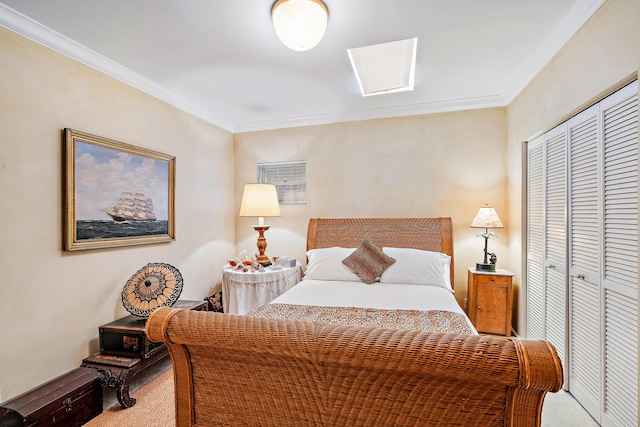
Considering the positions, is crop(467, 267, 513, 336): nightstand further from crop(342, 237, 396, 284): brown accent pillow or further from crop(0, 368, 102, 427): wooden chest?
crop(0, 368, 102, 427): wooden chest

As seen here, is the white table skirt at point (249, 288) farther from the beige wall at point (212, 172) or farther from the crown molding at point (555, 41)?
the crown molding at point (555, 41)

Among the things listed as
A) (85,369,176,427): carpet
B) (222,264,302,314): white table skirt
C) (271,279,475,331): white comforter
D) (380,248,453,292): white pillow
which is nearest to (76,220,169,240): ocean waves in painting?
(222,264,302,314): white table skirt

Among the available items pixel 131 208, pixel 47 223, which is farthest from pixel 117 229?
pixel 47 223

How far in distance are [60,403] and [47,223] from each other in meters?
1.19

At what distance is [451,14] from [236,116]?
112 inches

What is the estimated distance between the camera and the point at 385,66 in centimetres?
274

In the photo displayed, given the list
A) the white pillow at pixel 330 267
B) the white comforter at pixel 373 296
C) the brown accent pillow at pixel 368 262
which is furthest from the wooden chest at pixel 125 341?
the brown accent pillow at pixel 368 262

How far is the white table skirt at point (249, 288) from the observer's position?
3.21 metres

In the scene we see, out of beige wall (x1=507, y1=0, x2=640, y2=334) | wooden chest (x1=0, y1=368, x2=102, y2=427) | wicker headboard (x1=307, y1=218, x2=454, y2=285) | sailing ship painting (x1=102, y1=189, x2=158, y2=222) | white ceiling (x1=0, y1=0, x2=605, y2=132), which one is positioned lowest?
wooden chest (x1=0, y1=368, x2=102, y2=427)

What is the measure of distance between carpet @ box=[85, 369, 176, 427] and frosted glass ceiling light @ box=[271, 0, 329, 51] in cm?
261

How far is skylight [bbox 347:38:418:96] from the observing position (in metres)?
2.40

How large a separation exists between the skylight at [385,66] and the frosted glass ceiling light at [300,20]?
0.61m

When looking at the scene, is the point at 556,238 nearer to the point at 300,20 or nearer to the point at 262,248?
the point at 300,20

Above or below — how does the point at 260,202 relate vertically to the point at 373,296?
above
